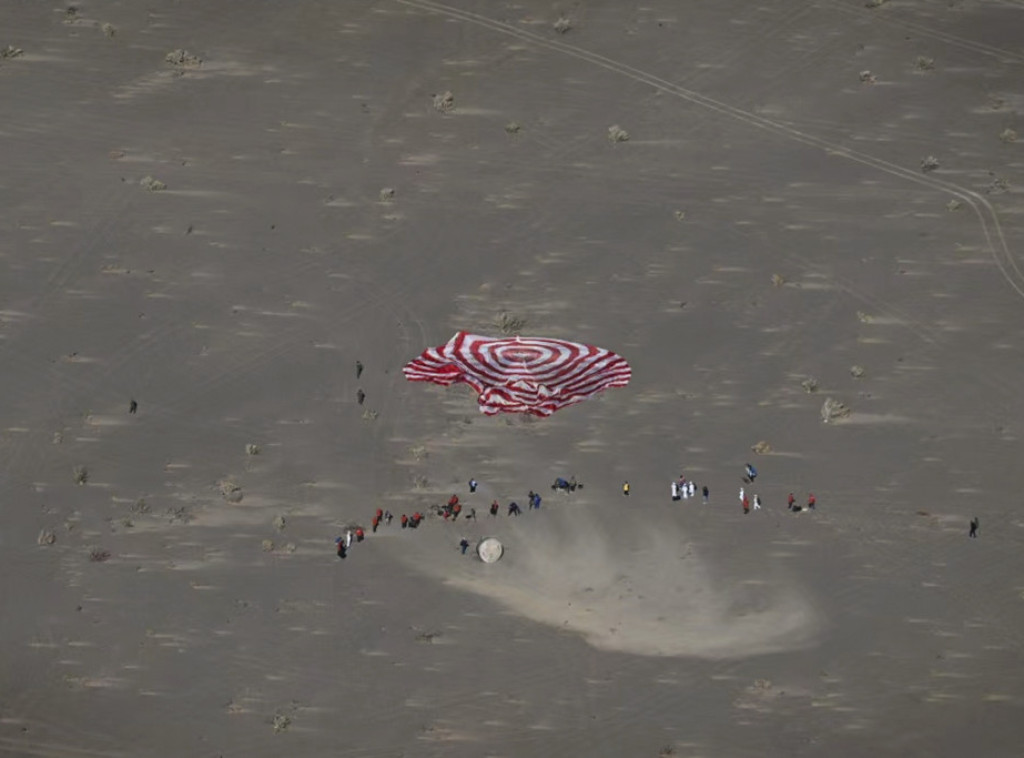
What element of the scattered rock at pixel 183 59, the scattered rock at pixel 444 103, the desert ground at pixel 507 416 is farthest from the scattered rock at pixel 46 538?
the scattered rock at pixel 444 103

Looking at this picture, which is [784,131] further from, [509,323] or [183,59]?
[183,59]

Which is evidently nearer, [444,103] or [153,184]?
[153,184]

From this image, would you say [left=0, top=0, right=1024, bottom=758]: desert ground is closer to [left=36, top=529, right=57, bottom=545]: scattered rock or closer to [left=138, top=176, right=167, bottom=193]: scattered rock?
[left=36, top=529, right=57, bottom=545]: scattered rock

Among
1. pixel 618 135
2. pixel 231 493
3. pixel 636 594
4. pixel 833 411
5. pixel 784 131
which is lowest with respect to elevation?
pixel 636 594

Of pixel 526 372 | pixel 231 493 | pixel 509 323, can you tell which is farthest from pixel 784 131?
pixel 231 493

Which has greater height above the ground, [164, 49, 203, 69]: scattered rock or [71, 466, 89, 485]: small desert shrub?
[164, 49, 203, 69]: scattered rock

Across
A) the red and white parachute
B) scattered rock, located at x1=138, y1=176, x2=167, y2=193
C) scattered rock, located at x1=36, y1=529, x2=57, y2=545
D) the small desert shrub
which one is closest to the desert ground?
scattered rock, located at x1=36, y1=529, x2=57, y2=545

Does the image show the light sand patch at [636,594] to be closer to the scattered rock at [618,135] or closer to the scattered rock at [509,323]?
the scattered rock at [509,323]
